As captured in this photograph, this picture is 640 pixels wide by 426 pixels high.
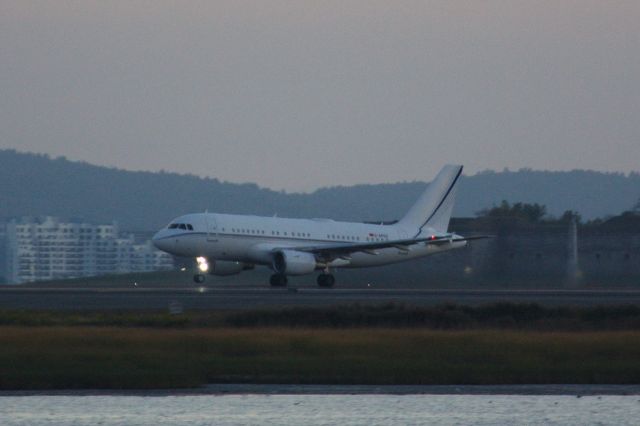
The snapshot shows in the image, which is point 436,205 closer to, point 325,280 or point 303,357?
point 325,280

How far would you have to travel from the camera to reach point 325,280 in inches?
2136

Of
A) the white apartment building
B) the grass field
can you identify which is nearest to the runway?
the grass field

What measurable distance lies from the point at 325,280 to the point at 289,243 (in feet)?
7.83

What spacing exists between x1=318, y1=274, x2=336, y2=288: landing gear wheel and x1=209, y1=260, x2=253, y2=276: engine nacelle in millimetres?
3115

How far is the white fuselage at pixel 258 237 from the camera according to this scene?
2028 inches

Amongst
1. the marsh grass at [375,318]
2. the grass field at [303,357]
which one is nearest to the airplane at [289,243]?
the marsh grass at [375,318]

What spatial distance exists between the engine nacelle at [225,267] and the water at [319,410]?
34.5 metres

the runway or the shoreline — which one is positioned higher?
the runway

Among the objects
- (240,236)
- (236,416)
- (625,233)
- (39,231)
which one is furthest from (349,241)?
(39,231)

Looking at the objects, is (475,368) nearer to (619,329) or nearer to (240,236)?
(619,329)

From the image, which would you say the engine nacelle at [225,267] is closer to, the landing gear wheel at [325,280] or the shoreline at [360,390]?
the landing gear wheel at [325,280]

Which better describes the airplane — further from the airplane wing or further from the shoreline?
the shoreline

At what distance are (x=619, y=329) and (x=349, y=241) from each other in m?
26.4

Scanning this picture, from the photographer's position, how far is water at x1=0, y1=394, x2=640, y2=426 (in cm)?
1608
